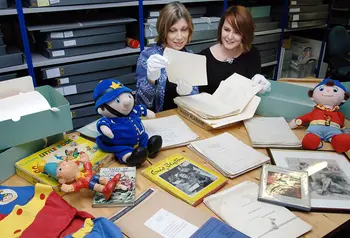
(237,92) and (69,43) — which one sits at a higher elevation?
(69,43)

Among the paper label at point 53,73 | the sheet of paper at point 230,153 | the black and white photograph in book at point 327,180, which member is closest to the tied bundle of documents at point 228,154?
the sheet of paper at point 230,153

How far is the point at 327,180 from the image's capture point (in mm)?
983

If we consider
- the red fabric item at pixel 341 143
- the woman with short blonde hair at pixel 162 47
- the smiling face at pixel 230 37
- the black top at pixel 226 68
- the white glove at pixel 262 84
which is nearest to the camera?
the red fabric item at pixel 341 143

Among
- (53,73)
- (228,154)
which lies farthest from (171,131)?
(53,73)

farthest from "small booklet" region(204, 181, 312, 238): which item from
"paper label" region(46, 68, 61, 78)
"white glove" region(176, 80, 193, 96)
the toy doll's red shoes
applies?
"paper label" region(46, 68, 61, 78)

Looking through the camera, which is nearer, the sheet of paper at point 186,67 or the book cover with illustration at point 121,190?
the book cover with illustration at point 121,190

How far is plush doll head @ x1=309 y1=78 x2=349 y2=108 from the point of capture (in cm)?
123

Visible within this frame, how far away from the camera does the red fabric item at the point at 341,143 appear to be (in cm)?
112

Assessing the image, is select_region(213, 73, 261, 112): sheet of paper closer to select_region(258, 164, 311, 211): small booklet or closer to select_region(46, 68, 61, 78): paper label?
select_region(258, 164, 311, 211): small booklet

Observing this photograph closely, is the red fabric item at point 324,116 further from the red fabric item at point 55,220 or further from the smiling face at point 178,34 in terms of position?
the red fabric item at point 55,220

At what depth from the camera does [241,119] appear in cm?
133

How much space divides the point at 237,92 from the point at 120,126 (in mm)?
643

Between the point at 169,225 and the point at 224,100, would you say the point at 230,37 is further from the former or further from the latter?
the point at 169,225

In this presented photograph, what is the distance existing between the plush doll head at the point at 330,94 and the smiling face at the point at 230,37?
598 millimetres
